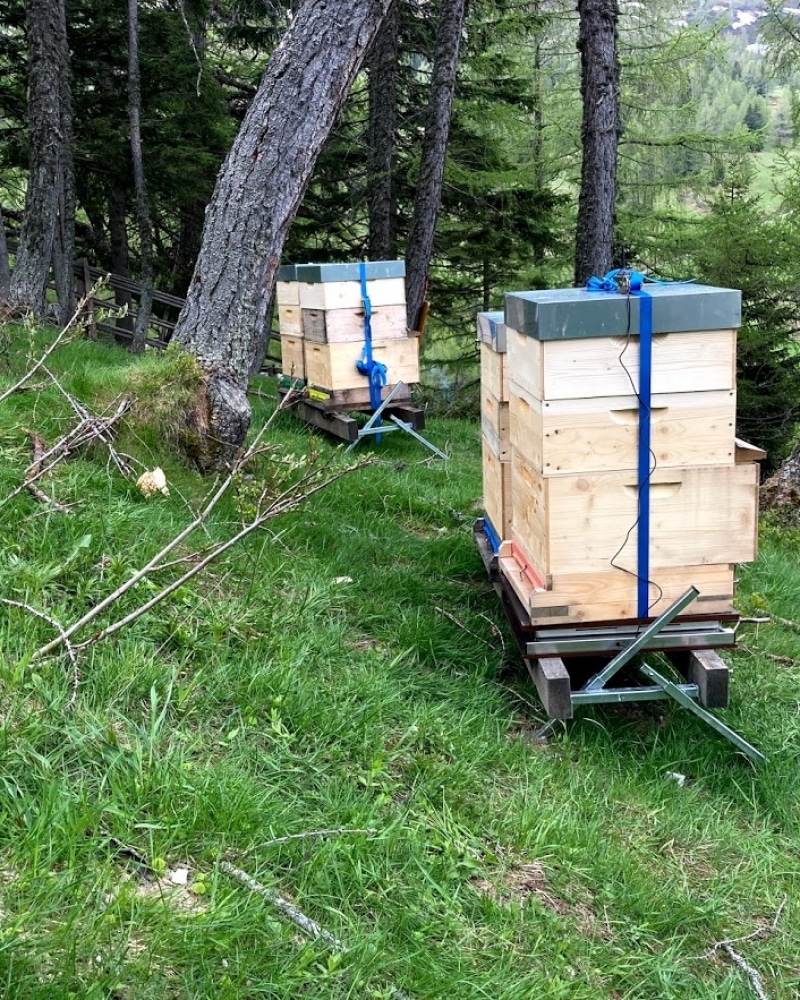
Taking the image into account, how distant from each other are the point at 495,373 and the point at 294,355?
533 cm

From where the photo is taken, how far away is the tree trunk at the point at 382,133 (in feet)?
45.2

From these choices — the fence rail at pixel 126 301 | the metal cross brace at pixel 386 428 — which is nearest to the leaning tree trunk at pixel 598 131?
the metal cross brace at pixel 386 428

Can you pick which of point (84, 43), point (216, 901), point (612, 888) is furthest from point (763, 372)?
point (216, 901)

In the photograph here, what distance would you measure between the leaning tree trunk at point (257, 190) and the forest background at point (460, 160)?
5.38m

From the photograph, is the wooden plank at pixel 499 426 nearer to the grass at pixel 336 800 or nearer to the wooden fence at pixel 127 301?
the grass at pixel 336 800

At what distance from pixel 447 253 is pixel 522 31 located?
407cm

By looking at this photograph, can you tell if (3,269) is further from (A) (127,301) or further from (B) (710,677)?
(B) (710,677)

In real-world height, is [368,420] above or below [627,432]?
below

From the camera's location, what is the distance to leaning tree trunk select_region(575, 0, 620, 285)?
870cm

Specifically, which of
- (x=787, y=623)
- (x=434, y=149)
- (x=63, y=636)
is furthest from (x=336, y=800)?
(x=434, y=149)

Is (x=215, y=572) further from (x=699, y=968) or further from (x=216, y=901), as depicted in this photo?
(x=699, y=968)

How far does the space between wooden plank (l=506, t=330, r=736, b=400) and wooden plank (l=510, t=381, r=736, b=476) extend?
0.04 meters

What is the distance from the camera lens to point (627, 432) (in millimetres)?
3650

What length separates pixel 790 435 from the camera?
1377cm
